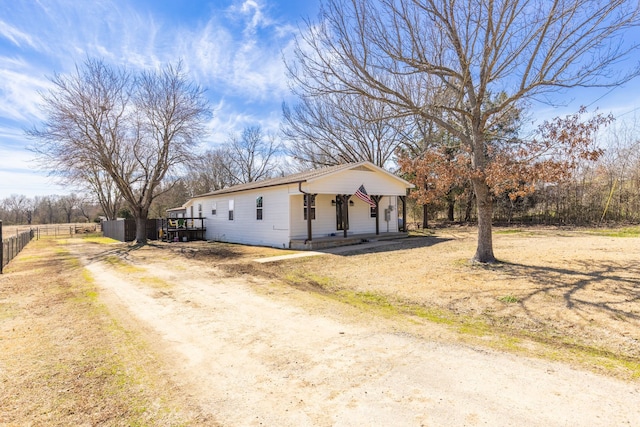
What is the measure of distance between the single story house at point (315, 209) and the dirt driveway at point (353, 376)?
9.15m

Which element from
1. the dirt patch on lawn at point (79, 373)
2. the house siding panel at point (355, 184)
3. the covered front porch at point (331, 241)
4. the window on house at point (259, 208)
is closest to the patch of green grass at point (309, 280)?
the dirt patch on lawn at point (79, 373)

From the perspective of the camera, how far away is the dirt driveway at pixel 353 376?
8.07 feet

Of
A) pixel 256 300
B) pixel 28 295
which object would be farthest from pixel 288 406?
pixel 28 295

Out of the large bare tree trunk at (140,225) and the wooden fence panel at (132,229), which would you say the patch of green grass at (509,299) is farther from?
the wooden fence panel at (132,229)

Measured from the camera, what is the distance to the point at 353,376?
121 inches

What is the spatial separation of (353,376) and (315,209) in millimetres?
12958

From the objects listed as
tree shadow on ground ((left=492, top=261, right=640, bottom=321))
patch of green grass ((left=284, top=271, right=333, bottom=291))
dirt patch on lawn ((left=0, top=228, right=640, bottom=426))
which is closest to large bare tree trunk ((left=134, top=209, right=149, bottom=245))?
dirt patch on lawn ((left=0, top=228, right=640, bottom=426))

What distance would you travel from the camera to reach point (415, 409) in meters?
2.53

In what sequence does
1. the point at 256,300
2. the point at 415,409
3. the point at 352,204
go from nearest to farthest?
the point at 415,409, the point at 256,300, the point at 352,204

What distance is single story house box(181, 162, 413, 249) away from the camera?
14586 mm

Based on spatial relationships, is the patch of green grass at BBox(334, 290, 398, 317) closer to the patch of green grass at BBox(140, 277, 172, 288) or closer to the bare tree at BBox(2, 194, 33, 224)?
the patch of green grass at BBox(140, 277, 172, 288)

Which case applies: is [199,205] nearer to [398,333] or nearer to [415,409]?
[398,333]

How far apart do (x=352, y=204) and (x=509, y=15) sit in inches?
438

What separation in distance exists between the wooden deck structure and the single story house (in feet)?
6.50
